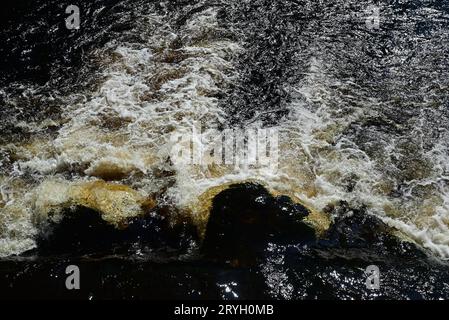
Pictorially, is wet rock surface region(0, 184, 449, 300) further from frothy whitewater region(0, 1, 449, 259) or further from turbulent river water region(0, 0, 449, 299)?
frothy whitewater region(0, 1, 449, 259)

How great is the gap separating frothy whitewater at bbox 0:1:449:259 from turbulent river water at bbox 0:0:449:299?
3 cm

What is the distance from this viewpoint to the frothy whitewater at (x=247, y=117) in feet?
19.1

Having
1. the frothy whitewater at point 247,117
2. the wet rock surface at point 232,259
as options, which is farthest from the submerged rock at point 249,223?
the frothy whitewater at point 247,117

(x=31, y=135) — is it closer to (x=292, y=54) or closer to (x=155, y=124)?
(x=155, y=124)

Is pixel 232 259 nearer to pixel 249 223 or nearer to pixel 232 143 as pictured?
pixel 249 223

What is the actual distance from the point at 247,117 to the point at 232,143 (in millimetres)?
767

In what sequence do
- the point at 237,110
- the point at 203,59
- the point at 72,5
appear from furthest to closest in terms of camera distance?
the point at 72,5
the point at 203,59
the point at 237,110

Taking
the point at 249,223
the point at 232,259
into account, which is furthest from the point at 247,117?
the point at 232,259

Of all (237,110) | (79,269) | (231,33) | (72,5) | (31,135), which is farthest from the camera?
(72,5)

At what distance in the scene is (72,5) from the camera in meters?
10.1

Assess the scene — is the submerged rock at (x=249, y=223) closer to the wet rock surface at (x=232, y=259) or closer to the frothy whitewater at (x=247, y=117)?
the wet rock surface at (x=232, y=259)

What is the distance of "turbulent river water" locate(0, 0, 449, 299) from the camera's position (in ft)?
15.9
